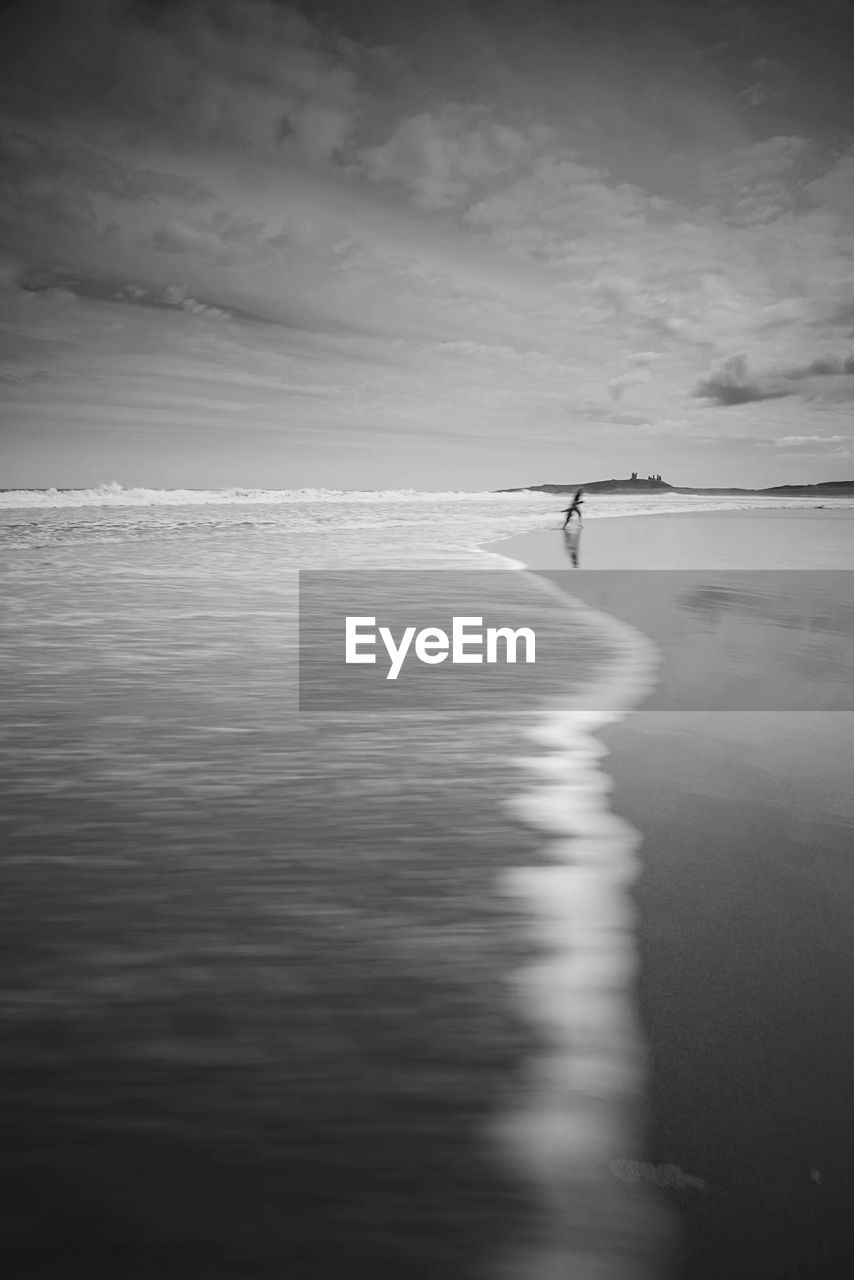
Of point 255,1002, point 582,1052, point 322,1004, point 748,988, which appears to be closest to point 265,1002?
point 255,1002

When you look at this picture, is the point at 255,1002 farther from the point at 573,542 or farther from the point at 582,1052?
the point at 573,542

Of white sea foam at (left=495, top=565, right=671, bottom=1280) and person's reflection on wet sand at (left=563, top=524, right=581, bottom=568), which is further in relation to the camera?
person's reflection on wet sand at (left=563, top=524, right=581, bottom=568)

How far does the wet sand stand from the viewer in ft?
4.56

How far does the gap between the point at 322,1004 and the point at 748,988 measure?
1115 millimetres

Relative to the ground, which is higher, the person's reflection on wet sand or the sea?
the person's reflection on wet sand

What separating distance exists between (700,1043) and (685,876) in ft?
2.99

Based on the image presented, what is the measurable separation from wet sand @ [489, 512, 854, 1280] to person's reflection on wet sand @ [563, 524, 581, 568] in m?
11.0

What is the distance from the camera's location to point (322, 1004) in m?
1.99

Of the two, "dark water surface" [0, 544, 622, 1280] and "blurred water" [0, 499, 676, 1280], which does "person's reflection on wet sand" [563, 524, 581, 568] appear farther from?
"dark water surface" [0, 544, 622, 1280]

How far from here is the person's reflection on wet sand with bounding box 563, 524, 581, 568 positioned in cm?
1603

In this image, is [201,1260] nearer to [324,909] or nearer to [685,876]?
[324,909]

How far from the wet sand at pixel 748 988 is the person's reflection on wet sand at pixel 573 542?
11038mm

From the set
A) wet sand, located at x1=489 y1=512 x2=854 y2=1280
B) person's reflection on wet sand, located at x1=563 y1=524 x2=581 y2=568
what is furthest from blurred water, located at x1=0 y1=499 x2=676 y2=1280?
person's reflection on wet sand, located at x1=563 y1=524 x2=581 y2=568

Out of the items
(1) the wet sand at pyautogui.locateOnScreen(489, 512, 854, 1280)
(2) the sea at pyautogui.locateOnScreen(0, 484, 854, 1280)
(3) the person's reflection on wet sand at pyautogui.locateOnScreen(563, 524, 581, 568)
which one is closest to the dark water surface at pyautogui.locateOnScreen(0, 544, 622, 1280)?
(2) the sea at pyautogui.locateOnScreen(0, 484, 854, 1280)
